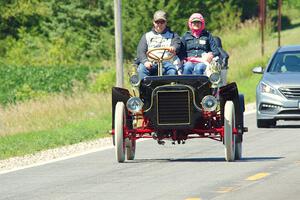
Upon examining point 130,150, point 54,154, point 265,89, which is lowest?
point 54,154

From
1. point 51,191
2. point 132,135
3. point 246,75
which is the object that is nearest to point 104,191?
point 51,191

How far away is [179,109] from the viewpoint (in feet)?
61.3

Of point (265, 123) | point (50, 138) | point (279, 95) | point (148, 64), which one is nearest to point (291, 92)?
point (279, 95)

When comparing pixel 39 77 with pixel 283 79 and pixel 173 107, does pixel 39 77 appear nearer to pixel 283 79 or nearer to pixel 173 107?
pixel 283 79

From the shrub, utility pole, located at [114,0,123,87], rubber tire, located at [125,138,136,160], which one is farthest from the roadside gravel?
the shrub

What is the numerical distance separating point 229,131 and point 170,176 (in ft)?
6.66

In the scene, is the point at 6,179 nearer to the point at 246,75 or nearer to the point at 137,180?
the point at 137,180

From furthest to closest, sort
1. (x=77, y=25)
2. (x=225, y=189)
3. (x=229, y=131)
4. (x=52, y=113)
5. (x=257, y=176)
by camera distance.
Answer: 1. (x=77, y=25)
2. (x=52, y=113)
3. (x=229, y=131)
4. (x=257, y=176)
5. (x=225, y=189)

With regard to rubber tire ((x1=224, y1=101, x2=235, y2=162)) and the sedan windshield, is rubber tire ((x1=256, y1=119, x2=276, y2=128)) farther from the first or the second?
rubber tire ((x1=224, y1=101, x2=235, y2=162))

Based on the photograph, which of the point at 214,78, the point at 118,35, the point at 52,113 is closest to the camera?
the point at 214,78

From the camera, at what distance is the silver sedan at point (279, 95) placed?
26484 millimetres

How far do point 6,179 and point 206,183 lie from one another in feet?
9.54

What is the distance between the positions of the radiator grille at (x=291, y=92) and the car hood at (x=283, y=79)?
0.29ft

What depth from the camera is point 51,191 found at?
49.8 ft
